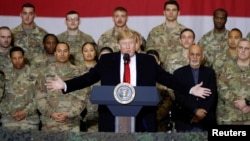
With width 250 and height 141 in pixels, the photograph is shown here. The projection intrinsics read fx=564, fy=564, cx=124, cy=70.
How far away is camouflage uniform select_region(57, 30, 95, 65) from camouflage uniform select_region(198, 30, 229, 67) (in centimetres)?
125

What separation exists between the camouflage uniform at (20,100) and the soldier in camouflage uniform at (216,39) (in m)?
1.78

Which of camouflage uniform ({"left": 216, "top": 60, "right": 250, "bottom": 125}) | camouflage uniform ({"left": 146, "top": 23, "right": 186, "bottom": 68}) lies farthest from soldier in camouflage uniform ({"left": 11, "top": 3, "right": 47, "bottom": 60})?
camouflage uniform ({"left": 216, "top": 60, "right": 250, "bottom": 125})

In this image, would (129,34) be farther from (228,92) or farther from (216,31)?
(216,31)

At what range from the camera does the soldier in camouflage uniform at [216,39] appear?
587 cm

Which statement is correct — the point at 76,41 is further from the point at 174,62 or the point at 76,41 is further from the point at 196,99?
the point at 196,99

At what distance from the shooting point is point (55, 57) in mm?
5555

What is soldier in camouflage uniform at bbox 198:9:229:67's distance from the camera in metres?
5.87

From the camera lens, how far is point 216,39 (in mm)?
5988

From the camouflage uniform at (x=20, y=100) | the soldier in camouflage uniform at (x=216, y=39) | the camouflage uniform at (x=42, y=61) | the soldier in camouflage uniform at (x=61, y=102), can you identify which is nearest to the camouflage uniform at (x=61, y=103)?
the soldier in camouflage uniform at (x=61, y=102)

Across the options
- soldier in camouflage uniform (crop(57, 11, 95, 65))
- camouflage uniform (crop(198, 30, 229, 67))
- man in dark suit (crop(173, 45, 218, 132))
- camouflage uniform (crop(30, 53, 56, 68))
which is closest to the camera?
man in dark suit (crop(173, 45, 218, 132))

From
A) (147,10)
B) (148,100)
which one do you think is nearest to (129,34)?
(148,100)

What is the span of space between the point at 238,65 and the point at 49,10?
251 centimetres

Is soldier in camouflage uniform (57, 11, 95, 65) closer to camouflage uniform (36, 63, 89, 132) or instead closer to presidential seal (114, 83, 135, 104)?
camouflage uniform (36, 63, 89, 132)

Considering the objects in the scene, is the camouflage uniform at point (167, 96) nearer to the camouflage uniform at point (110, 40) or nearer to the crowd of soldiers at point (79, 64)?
the crowd of soldiers at point (79, 64)
